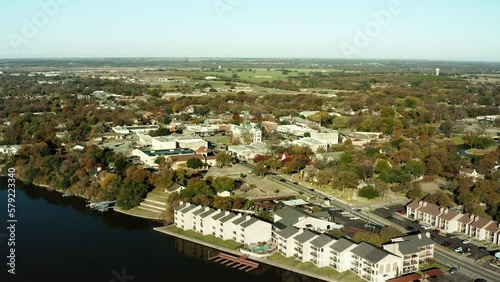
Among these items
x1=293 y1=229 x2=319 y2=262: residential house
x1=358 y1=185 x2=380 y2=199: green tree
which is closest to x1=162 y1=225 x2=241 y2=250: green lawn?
x1=293 y1=229 x2=319 y2=262: residential house

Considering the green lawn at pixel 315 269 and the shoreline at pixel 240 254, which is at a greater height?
the green lawn at pixel 315 269

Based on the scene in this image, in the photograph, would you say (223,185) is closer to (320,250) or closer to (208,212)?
(208,212)

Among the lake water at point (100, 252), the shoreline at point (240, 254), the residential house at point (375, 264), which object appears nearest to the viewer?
the residential house at point (375, 264)

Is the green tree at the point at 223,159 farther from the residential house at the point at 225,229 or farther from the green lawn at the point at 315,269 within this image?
the green lawn at the point at 315,269

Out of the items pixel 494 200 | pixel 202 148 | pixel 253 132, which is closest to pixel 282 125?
pixel 253 132

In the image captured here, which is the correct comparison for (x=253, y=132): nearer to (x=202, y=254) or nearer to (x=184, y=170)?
(x=184, y=170)

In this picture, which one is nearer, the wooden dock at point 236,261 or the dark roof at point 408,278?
the dark roof at point 408,278

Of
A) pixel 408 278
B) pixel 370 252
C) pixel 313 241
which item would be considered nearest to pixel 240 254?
pixel 313 241
